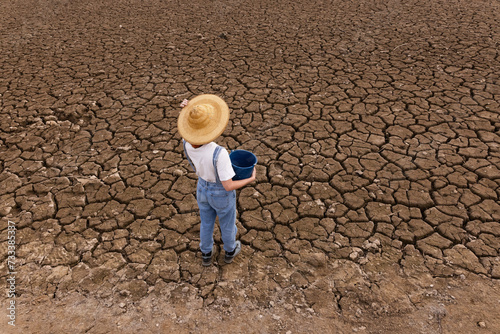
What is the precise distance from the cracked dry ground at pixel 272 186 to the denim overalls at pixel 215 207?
0.29m

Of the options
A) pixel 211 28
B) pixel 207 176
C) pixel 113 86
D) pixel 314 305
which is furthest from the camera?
pixel 211 28

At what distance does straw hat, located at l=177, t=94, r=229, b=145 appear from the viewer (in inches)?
77.6

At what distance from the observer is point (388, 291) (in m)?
2.38

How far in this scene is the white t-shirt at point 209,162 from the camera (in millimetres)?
2020

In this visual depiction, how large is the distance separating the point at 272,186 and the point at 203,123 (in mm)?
1511

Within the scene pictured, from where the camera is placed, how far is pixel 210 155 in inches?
80.2

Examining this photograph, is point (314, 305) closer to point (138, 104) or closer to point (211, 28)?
point (138, 104)

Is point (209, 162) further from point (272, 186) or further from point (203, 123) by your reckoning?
point (272, 186)

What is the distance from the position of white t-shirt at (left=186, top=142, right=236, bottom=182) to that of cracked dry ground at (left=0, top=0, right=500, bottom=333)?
91cm

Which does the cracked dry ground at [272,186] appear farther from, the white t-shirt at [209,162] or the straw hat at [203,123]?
the straw hat at [203,123]

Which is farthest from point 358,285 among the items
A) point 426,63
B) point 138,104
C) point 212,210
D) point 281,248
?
point 426,63

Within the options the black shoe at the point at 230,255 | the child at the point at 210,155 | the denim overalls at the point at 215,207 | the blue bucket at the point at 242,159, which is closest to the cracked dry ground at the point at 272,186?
the black shoe at the point at 230,255

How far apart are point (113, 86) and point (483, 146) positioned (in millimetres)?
4994

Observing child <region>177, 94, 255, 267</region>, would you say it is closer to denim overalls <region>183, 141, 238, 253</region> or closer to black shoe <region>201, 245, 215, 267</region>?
denim overalls <region>183, 141, 238, 253</region>
